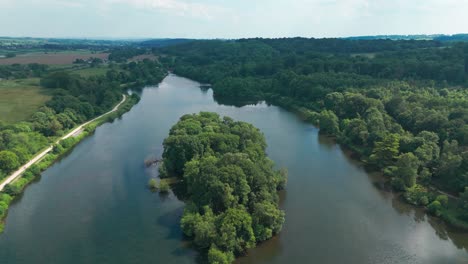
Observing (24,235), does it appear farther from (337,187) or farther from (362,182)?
(362,182)

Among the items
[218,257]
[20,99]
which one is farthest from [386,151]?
[20,99]

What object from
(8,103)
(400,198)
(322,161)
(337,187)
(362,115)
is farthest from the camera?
(8,103)

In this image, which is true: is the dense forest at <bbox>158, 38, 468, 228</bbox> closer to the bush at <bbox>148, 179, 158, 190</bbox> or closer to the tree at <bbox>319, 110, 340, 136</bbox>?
the tree at <bbox>319, 110, 340, 136</bbox>

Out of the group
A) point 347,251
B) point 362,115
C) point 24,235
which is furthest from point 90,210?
point 362,115

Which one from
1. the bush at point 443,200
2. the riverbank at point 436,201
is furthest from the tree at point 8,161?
the bush at point 443,200

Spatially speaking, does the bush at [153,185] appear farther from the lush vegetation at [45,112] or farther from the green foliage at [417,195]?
the green foliage at [417,195]

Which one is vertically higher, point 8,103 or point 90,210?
point 8,103

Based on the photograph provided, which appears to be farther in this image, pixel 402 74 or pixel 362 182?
pixel 402 74

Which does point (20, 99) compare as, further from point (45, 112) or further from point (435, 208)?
point (435, 208)
